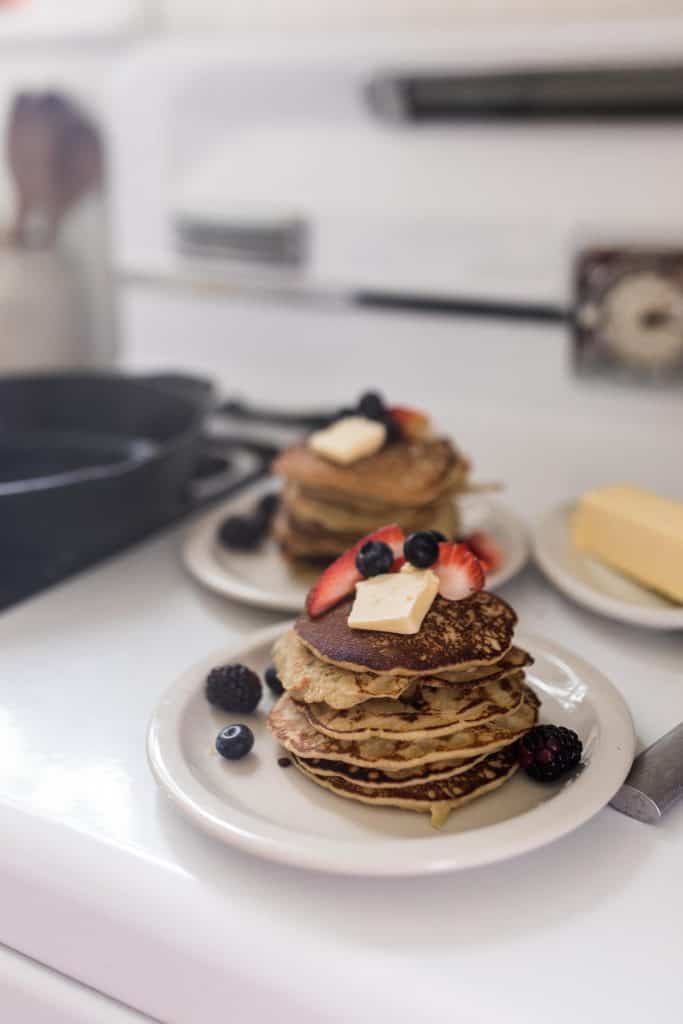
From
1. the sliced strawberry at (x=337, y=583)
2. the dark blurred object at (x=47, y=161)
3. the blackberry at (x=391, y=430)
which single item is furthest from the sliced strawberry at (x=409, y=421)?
the dark blurred object at (x=47, y=161)

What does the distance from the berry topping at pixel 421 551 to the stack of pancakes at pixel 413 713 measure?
1.3 inches

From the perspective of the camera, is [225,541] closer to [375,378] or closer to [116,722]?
[116,722]

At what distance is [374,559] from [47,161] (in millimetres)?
1355

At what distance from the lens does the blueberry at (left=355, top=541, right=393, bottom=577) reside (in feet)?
2.55

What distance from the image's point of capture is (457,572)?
774 mm

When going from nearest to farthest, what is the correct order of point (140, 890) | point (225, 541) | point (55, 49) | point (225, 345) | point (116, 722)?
1. point (140, 890)
2. point (116, 722)
3. point (225, 541)
4. point (225, 345)
5. point (55, 49)

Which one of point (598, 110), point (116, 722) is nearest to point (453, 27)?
point (598, 110)

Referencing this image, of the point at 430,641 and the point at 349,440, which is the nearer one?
the point at 430,641

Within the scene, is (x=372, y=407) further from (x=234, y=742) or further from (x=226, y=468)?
(x=234, y=742)

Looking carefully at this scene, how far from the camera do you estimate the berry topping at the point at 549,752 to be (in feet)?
2.30

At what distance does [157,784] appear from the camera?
704 millimetres

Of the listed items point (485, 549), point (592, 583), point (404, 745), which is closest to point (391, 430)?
point (485, 549)

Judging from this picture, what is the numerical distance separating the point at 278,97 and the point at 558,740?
1.10m

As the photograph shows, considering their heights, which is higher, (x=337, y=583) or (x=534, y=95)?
(x=534, y=95)
